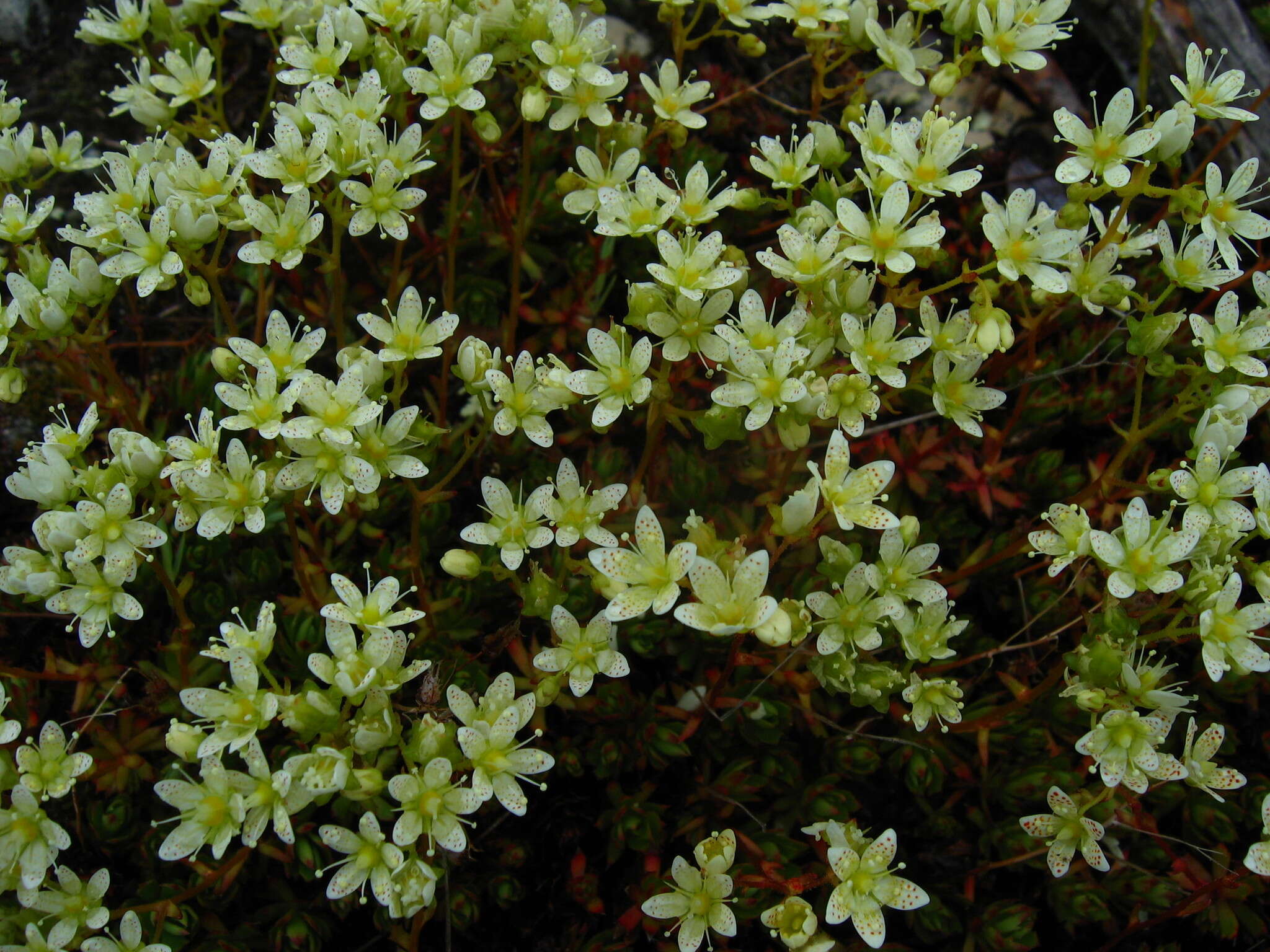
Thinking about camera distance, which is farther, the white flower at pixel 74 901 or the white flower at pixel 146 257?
the white flower at pixel 146 257

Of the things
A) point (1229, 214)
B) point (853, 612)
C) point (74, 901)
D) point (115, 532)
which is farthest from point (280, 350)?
point (1229, 214)

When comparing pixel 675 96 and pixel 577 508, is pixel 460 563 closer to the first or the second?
pixel 577 508

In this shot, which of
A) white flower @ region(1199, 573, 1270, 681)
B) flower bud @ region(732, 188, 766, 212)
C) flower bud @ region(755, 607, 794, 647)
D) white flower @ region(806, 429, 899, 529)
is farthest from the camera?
flower bud @ region(732, 188, 766, 212)

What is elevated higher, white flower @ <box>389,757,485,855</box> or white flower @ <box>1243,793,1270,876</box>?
white flower @ <box>389,757,485,855</box>

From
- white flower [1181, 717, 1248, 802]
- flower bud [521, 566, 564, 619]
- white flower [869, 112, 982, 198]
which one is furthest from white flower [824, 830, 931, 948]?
white flower [869, 112, 982, 198]

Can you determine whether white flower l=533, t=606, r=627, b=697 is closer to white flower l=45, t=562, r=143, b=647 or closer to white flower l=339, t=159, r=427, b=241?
white flower l=45, t=562, r=143, b=647

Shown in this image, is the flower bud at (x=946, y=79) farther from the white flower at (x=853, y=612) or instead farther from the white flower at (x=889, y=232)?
the white flower at (x=853, y=612)

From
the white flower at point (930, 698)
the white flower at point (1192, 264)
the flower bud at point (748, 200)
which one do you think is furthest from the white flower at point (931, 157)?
the white flower at point (930, 698)
